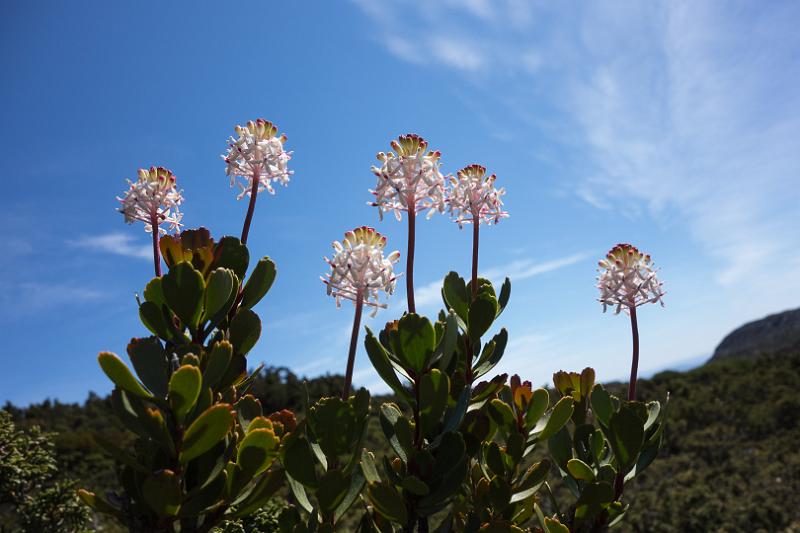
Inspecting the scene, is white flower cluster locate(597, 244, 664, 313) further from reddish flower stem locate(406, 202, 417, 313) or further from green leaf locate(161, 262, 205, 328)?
green leaf locate(161, 262, 205, 328)

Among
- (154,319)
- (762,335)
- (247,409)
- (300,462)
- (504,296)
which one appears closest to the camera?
(300,462)

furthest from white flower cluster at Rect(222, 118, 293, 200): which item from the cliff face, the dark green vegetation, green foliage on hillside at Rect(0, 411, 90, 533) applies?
the cliff face

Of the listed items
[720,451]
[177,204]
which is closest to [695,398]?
[720,451]

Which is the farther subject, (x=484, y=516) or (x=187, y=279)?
(x=484, y=516)

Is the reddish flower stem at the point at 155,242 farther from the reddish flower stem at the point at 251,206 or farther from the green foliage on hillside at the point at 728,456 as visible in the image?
the green foliage on hillside at the point at 728,456

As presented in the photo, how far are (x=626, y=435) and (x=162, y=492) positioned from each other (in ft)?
4.62

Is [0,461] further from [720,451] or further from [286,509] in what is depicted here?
[720,451]

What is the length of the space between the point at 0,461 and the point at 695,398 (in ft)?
59.9

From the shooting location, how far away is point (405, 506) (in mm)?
1549

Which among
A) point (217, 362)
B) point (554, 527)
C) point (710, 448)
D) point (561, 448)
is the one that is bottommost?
point (710, 448)

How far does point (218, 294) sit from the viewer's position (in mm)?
1581

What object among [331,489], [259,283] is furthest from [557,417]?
[259,283]

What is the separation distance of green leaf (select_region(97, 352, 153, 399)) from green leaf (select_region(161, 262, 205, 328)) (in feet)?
0.67

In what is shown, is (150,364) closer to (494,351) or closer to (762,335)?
(494,351)
